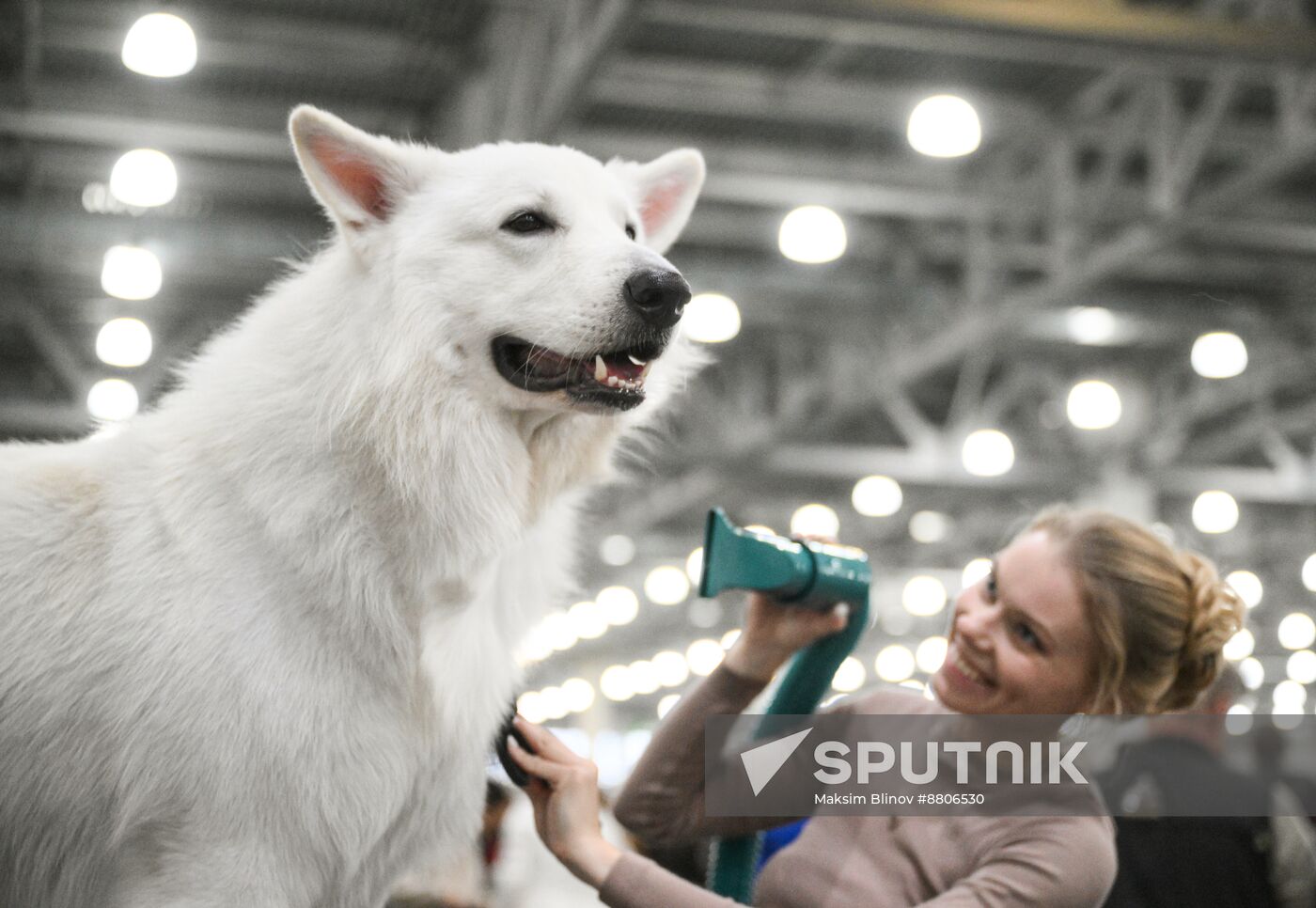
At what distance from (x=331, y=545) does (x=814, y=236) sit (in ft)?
19.8

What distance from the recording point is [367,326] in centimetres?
190

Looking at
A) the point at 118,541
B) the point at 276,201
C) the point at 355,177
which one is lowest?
the point at 118,541

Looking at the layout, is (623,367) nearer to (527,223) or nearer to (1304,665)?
(527,223)

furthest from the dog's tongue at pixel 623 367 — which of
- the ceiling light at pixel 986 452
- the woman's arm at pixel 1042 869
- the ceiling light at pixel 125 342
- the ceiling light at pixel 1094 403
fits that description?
the ceiling light at pixel 986 452

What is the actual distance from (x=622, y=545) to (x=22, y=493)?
59.1ft

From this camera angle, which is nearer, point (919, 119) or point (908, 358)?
point (919, 119)

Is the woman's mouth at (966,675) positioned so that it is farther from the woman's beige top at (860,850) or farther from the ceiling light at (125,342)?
the ceiling light at (125,342)

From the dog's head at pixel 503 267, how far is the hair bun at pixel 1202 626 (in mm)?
935

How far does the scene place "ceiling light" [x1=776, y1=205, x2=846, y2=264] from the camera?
7441mm

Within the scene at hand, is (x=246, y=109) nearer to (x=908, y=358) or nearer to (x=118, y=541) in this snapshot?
(x=908, y=358)

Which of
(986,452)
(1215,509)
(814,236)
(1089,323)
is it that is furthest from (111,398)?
(1215,509)

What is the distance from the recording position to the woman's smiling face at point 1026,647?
2059mm

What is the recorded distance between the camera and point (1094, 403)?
1039 cm

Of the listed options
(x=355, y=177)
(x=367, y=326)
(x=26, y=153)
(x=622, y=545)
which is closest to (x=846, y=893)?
(x=367, y=326)
